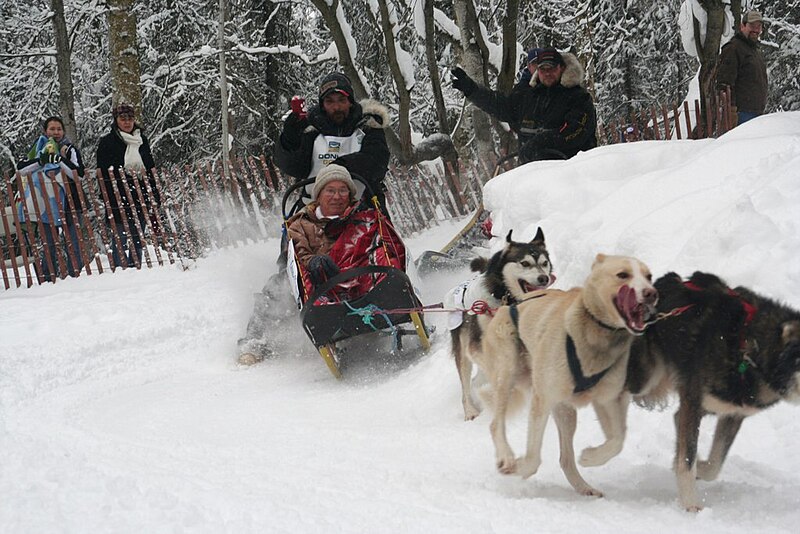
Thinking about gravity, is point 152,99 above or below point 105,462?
above

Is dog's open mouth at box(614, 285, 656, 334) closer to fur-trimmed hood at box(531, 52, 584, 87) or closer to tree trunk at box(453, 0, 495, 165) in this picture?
fur-trimmed hood at box(531, 52, 584, 87)

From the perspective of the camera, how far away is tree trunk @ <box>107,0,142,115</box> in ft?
33.7

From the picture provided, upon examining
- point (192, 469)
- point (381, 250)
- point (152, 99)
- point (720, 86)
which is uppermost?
point (152, 99)

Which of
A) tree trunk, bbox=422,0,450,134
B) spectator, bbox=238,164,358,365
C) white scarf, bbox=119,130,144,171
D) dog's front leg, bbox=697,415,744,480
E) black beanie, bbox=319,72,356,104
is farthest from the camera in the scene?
tree trunk, bbox=422,0,450,134

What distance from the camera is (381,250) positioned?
17.2ft

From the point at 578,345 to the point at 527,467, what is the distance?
0.53 metres

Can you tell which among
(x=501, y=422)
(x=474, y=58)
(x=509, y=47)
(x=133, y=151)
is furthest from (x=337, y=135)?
(x=509, y=47)

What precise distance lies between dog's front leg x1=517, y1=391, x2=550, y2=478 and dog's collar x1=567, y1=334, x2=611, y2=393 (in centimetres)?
18

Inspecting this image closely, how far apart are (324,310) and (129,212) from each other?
5587 millimetres

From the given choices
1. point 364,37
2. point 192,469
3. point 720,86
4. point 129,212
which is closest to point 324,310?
point 192,469

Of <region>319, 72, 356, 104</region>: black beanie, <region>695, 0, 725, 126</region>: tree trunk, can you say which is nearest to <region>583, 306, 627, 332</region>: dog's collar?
<region>319, 72, 356, 104</region>: black beanie

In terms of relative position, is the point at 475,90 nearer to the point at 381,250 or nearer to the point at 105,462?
the point at 381,250

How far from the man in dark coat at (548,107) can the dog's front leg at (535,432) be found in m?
4.41

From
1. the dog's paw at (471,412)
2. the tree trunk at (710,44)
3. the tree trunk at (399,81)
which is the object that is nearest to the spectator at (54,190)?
the tree trunk at (399,81)
